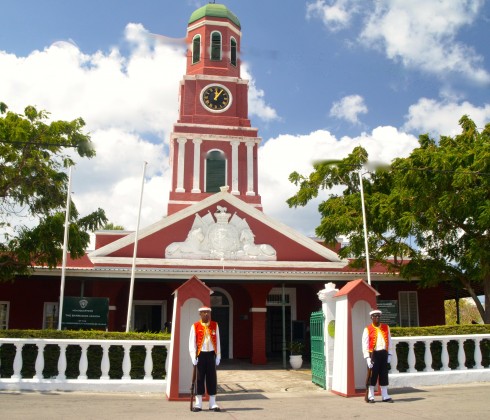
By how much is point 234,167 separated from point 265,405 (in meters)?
16.4

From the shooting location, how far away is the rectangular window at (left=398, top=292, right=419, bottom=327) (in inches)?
798

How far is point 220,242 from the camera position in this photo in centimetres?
1872

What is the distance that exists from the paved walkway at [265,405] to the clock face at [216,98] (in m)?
16.7

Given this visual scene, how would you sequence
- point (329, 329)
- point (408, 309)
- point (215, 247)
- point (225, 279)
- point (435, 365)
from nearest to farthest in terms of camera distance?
1. point (329, 329)
2. point (435, 365)
3. point (225, 279)
4. point (215, 247)
5. point (408, 309)

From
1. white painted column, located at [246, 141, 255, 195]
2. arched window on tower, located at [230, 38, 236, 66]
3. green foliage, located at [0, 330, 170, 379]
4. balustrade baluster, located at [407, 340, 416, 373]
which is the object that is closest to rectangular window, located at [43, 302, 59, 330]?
green foliage, located at [0, 330, 170, 379]

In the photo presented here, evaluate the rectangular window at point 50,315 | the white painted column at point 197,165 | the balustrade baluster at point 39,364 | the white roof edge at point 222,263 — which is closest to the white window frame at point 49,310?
the rectangular window at point 50,315

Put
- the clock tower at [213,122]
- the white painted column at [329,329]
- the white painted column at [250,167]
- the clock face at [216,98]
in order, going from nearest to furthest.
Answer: the white painted column at [329,329]
the clock tower at [213,122]
the white painted column at [250,167]
the clock face at [216,98]

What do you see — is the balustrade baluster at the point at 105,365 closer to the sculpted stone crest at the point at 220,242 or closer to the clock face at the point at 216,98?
the sculpted stone crest at the point at 220,242

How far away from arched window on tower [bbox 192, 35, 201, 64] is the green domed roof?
965 millimetres

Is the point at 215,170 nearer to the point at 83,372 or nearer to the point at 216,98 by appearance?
the point at 216,98

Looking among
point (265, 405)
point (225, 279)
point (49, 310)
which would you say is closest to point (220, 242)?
point (225, 279)

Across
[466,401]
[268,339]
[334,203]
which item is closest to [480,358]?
[466,401]

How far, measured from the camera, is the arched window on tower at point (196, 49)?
2672 cm

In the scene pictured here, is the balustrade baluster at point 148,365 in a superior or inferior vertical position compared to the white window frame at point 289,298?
inferior
